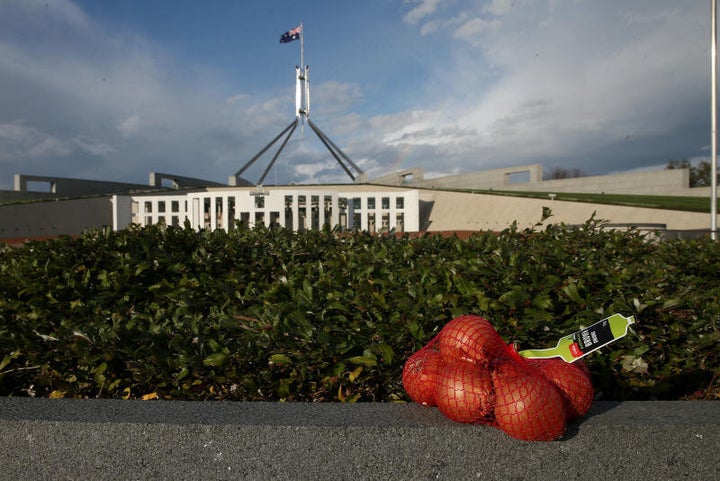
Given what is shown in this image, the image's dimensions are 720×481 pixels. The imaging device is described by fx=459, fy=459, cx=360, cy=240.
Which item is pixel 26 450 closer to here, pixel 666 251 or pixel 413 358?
pixel 413 358

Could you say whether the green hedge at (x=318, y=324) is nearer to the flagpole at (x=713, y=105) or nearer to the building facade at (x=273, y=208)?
the building facade at (x=273, y=208)

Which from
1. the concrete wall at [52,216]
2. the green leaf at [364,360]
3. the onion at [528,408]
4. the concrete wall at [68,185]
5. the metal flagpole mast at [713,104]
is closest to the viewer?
the onion at [528,408]

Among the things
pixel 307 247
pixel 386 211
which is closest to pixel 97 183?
pixel 386 211

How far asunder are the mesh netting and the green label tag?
0.04 meters

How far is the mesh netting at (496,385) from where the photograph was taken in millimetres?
1316

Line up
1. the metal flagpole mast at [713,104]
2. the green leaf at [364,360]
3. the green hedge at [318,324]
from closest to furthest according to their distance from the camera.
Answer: the green leaf at [364,360]
the green hedge at [318,324]
the metal flagpole mast at [713,104]

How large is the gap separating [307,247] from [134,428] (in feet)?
7.48

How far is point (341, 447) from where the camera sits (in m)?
1.37

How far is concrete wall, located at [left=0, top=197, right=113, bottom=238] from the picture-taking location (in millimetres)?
21328

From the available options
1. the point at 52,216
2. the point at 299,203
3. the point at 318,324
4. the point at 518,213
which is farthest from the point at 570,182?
the point at 318,324

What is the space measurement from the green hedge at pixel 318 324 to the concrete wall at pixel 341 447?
367 millimetres

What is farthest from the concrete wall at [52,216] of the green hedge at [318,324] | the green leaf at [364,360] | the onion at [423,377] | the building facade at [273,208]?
the onion at [423,377]

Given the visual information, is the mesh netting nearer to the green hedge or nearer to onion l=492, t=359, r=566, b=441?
onion l=492, t=359, r=566, b=441

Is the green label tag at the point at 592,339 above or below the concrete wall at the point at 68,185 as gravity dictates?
below
